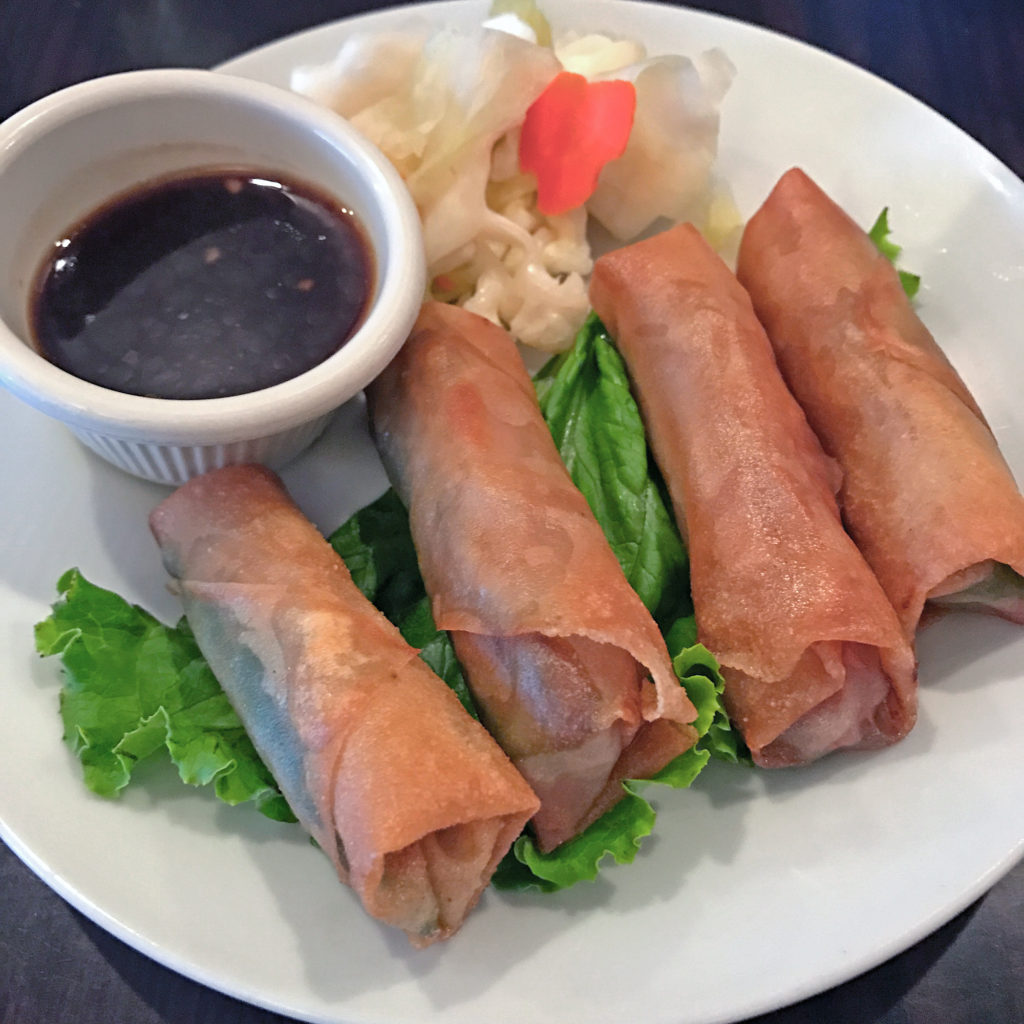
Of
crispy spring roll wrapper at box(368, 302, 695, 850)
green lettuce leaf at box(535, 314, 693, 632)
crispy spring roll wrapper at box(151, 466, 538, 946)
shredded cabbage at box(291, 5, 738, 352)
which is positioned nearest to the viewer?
crispy spring roll wrapper at box(151, 466, 538, 946)

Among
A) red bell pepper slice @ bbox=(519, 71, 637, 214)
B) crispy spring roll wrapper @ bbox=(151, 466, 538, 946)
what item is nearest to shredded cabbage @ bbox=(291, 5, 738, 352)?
red bell pepper slice @ bbox=(519, 71, 637, 214)

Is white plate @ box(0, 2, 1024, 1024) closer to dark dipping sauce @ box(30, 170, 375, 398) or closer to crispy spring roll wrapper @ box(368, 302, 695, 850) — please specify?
crispy spring roll wrapper @ box(368, 302, 695, 850)

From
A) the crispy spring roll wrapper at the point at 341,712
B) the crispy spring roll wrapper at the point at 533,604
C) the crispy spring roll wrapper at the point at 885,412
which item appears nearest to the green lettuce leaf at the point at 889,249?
the crispy spring roll wrapper at the point at 885,412

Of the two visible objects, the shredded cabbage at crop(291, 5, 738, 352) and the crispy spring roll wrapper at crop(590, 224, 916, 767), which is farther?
the shredded cabbage at crop(291, 5, 738, 352)

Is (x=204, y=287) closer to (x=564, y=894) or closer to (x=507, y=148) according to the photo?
(x=507, y=148)

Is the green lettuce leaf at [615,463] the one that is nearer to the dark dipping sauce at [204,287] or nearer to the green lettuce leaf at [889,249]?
the dark dipping sauce at [204,287]

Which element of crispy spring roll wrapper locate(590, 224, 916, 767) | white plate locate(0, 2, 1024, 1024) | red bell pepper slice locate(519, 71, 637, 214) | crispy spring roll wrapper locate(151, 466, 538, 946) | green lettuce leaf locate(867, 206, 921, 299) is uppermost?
red bell pepper slice locate(519, 71, 637, 214)

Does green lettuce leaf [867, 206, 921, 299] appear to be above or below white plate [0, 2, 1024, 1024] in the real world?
above

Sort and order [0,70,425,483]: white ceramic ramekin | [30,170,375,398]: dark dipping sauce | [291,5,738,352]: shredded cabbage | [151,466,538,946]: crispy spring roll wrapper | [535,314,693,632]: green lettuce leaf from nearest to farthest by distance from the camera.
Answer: [151,466,538,946]: crispy spring roll wrapper → [0,70,425,483]: white ceramic ramekin → [30,170,375,398]: dark dipping sauce → [535,314,693,632]: green lettuce leaf → [291,5,738,352]: shredded cabbage
